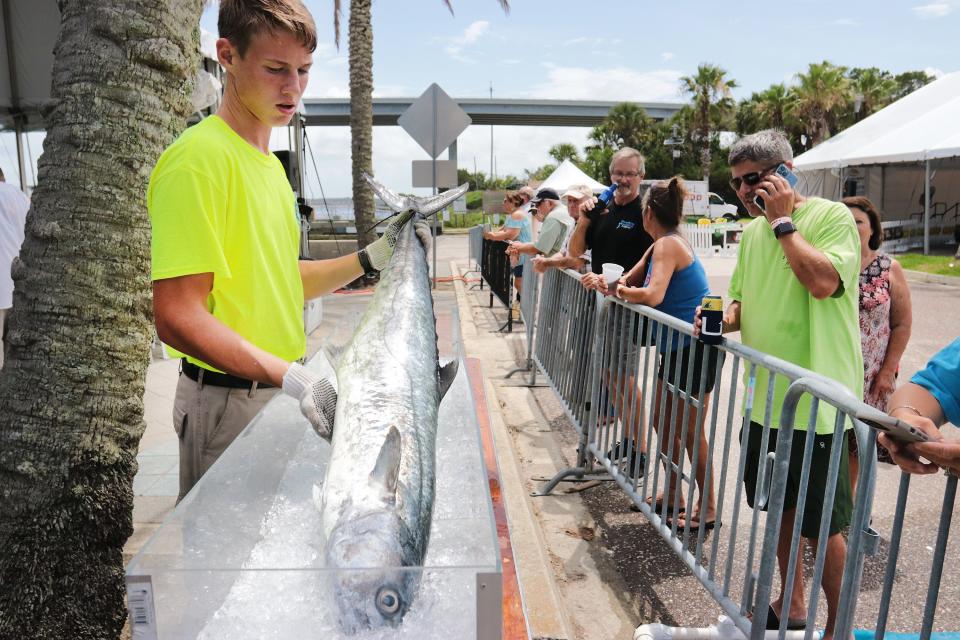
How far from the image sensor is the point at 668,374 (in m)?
3.82

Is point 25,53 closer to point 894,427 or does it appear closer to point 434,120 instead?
point 434,120

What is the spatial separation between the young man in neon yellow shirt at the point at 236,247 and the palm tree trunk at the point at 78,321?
0.79 metres

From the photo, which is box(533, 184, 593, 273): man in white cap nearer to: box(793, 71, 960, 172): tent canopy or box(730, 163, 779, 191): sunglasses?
box(730, 163, 779, 191): sunglasses

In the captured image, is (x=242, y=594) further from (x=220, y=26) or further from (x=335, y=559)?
(x=220, y=26)

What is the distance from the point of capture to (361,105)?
14.3 meters

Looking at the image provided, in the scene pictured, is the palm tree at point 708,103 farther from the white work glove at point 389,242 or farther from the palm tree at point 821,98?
the white work glove at point 389,242

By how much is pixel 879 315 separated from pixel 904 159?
20.3 metres

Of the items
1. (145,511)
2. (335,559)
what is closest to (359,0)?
(145,511)

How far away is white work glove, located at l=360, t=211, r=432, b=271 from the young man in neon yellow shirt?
56 cm

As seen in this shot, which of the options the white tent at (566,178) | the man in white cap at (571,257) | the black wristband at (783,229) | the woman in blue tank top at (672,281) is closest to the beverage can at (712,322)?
the black wristband at (783,229)

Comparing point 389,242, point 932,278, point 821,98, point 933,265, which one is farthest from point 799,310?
point 821,98

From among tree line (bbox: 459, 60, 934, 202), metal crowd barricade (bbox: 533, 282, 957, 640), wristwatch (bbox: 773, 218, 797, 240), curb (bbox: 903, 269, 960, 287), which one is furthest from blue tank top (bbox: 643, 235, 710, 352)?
tree line (bbox: 459, 60, 934, 202)

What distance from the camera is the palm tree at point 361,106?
14141 mm

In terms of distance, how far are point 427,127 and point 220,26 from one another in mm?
9888
